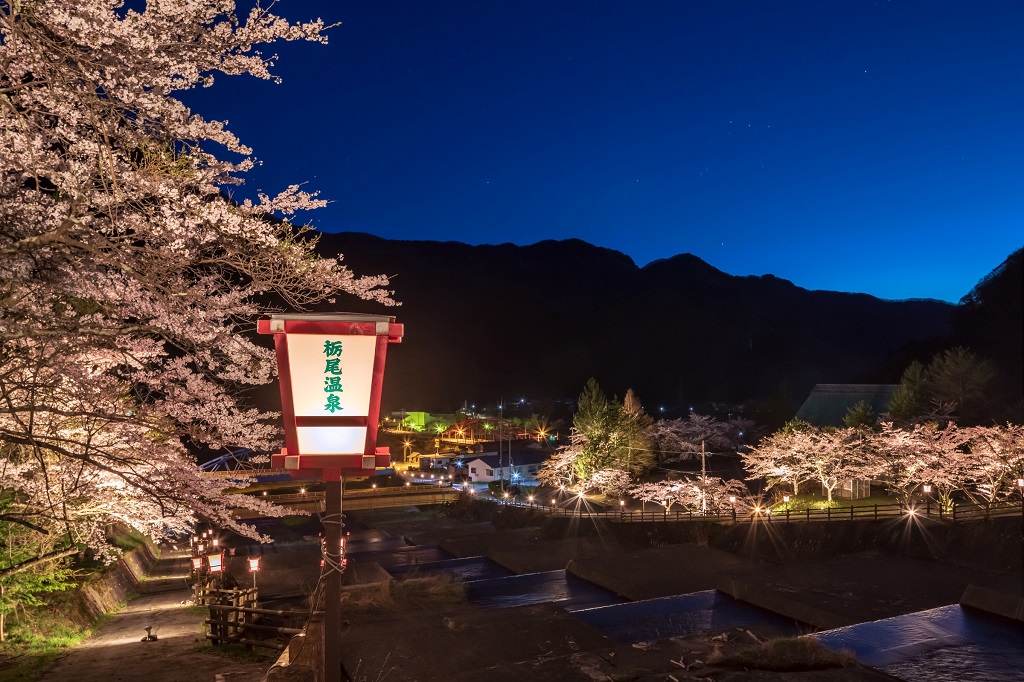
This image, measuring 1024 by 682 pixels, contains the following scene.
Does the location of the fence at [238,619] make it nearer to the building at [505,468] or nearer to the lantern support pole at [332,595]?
the lantern support pole at [332,595]

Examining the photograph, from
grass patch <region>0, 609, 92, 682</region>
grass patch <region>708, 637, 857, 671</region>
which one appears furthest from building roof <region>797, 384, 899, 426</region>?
grass patch <region>0, 609, 92, 682</region>

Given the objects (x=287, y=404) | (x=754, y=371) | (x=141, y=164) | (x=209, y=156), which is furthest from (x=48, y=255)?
(x=754, y=371)

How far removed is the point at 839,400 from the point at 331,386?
1582 inches

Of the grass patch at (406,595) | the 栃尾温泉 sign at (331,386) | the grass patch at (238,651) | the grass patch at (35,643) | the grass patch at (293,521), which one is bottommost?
the grass patch at (293,521)

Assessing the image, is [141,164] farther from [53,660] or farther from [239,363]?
[53,660]

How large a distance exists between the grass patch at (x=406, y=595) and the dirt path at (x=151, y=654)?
332 centimetres

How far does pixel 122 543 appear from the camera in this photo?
2122 centimetres

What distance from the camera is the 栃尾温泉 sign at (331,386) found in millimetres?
5691

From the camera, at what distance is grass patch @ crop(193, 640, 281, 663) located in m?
10.8

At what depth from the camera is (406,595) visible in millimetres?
16328

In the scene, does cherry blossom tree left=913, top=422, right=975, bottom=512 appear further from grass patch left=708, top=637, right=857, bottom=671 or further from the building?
the building

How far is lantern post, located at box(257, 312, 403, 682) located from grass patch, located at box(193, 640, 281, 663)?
6.75 metres

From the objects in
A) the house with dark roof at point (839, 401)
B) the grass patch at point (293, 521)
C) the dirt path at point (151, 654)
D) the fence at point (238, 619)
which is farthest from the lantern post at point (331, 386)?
the grass patch at point (293, 521)

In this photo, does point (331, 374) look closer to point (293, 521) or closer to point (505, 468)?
point (293, 521)
